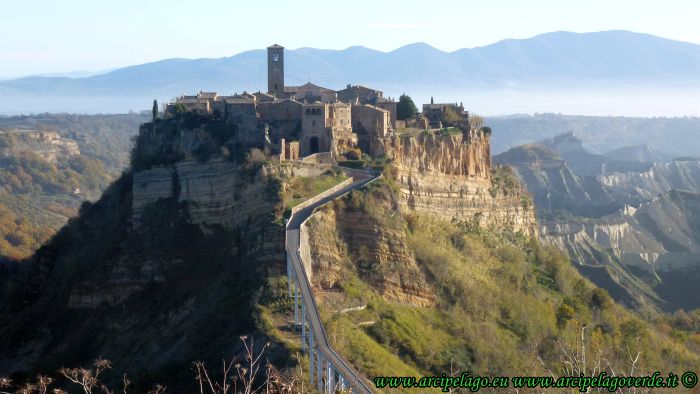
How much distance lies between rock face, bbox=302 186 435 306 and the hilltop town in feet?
13.9

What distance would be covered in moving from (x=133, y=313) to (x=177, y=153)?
699 cm

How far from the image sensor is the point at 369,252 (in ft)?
115

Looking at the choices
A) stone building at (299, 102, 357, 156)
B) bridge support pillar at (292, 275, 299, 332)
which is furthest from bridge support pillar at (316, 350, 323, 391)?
stone building at (299, 102, 357, 156)

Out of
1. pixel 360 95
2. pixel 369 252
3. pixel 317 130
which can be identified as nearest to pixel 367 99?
pixel 360 95

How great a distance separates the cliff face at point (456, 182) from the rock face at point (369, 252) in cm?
450

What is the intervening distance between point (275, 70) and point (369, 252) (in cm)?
1705

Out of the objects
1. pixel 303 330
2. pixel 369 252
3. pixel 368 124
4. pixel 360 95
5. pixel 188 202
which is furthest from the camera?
pixel 360 95

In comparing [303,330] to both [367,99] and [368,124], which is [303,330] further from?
[367,99]

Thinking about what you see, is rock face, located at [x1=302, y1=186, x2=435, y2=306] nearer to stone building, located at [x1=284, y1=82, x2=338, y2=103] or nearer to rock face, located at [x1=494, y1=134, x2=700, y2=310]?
stone building, located at [x1=284, y1=82, x2=338, y2=103]

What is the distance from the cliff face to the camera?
41.8 metres

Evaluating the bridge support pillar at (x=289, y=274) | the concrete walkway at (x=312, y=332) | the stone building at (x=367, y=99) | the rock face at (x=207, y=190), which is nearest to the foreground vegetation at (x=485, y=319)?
the concrete walkway at (x=312, y=332)

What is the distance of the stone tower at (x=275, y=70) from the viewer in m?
A: 49.2

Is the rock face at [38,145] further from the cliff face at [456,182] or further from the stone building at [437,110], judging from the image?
the cliff face at [456,182]

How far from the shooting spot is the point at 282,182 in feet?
117
